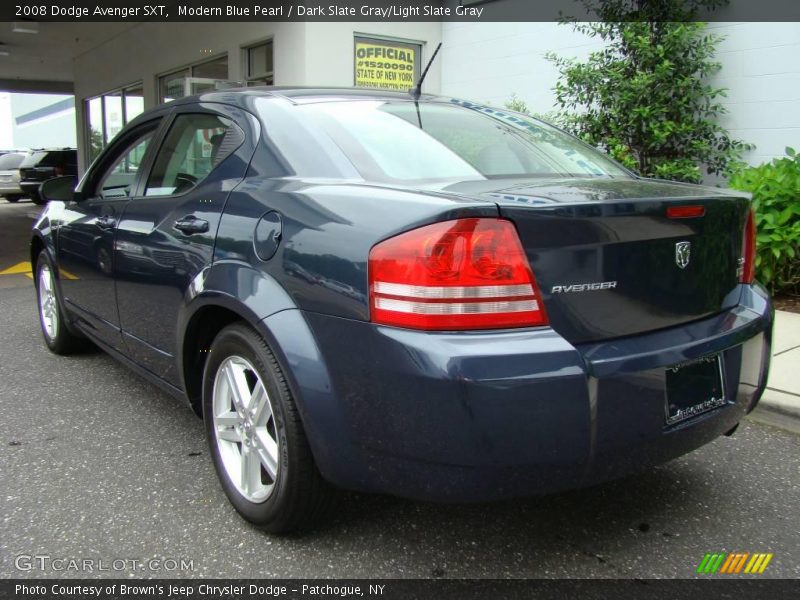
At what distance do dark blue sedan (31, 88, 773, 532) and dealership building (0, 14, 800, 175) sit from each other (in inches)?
199

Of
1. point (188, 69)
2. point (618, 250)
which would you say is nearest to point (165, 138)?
point (618, 250)

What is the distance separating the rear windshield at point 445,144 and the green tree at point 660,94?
452 centimetres

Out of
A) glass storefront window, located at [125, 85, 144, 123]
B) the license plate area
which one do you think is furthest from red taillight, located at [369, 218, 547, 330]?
glass storefront window, located at [125, 85, 144, 123]

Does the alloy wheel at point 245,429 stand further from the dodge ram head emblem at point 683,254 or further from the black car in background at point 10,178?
the black car in background at point 10,178

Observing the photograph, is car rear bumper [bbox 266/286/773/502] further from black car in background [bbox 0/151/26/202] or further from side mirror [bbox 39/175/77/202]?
black car in background [bbox 0/151/26/202]

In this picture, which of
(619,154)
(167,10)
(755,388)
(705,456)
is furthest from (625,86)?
(167,10)

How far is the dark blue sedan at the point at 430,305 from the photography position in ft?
6.26

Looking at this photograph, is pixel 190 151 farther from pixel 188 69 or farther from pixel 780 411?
pixel 188 69

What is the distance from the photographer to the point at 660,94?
7.32 m

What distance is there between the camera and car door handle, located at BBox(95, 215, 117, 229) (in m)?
3.43

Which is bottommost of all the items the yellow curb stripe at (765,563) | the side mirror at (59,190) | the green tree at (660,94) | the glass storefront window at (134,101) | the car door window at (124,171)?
the yellow curb stripe at (765,563)

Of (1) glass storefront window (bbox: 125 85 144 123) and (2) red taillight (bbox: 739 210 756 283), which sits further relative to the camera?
(1) glass storefront window (bbox: 125 85 144 123)

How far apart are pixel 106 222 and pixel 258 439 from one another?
1.67 meters

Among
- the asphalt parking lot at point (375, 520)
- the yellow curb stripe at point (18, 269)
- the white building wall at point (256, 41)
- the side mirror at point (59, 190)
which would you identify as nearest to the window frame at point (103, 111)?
the white building wall at point (256, 41)
